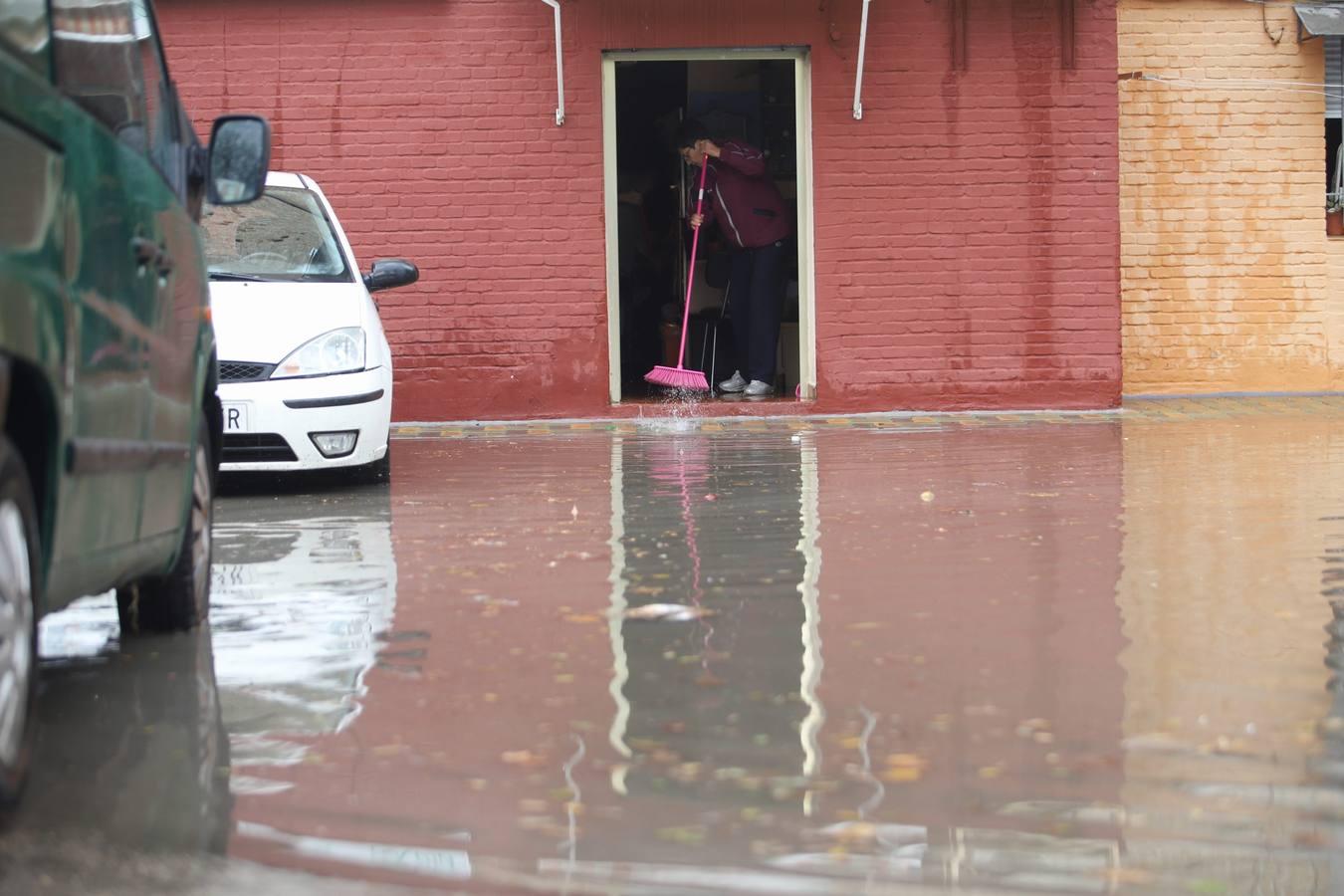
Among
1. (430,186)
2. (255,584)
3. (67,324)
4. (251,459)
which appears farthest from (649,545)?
(430,186)

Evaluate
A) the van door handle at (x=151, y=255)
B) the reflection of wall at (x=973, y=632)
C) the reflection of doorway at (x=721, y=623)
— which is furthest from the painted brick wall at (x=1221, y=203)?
the van door handle at (x=151, y=255)

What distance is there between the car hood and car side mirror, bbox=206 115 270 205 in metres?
5.02

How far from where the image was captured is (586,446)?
1441 cm

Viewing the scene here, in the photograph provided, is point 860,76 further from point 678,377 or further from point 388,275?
point 388,275

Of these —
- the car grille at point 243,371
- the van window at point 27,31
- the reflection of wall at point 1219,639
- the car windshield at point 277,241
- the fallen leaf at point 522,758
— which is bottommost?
the reflection of wall at point 1219,639

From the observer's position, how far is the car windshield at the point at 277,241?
11734mm

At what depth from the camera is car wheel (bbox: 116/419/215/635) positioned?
632cm

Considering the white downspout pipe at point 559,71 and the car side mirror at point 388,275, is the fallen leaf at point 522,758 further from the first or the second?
the white downspout pipe at point 559,71

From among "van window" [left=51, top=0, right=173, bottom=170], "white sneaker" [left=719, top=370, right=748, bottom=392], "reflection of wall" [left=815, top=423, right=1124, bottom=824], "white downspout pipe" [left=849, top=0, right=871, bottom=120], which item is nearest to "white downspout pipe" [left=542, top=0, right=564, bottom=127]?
"white downspout pipe" [left=849, top=0, right=871, bottom=120]

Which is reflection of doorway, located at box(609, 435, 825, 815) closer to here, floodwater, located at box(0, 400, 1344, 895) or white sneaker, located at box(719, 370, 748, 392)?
floodwater, located at box(0, 400, 1344, 895)

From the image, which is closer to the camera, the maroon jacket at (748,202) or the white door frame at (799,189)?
the white door frame at (799,189)

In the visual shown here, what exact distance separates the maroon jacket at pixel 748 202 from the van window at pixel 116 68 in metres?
11.8

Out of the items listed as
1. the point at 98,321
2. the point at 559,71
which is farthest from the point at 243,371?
the point at 98,321

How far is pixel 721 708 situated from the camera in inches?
204
